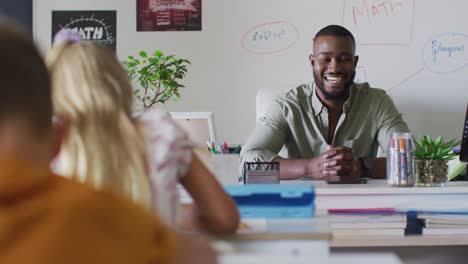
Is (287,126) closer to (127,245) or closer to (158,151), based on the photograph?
(158,151)

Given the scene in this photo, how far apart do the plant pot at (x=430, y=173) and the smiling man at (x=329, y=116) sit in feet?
2.67

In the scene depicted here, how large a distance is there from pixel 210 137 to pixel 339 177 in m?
0.45

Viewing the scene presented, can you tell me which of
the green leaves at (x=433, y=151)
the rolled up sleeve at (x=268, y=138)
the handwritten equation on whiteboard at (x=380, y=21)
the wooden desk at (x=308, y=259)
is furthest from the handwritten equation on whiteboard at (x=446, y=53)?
the wooden desk at (x=308, y=259)

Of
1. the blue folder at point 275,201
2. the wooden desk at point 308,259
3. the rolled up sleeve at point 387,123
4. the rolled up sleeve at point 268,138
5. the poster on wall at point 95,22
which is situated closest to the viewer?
the wooden desk at point 308,259

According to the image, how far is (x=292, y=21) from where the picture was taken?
3449 millimetres

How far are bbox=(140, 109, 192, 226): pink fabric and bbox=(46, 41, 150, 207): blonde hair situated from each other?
0.10 ft

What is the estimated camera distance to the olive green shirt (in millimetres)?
2822

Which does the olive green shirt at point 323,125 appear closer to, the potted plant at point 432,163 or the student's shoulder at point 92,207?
the potted plant at point 432,163

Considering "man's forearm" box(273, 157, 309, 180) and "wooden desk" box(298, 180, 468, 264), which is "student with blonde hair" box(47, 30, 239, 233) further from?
"man's forearm" box(273, 157, 309, 180)

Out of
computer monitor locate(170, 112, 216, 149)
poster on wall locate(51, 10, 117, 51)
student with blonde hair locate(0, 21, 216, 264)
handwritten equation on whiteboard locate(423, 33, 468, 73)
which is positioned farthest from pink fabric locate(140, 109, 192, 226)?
handwritten equation on whiteboard locate(423, 33, 468, 73)

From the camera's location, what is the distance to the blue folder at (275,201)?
1.20 m

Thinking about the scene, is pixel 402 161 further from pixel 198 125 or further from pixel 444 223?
pixel 198 125

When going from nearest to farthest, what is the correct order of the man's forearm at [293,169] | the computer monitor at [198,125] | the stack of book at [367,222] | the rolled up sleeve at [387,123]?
1. the stack of book at [367,222]
2. the computer monitor at [198,125]
3. the man's forearm at [293,169]
4. the rolled up sleeve at [387,123]

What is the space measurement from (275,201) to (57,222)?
0.69 metres
